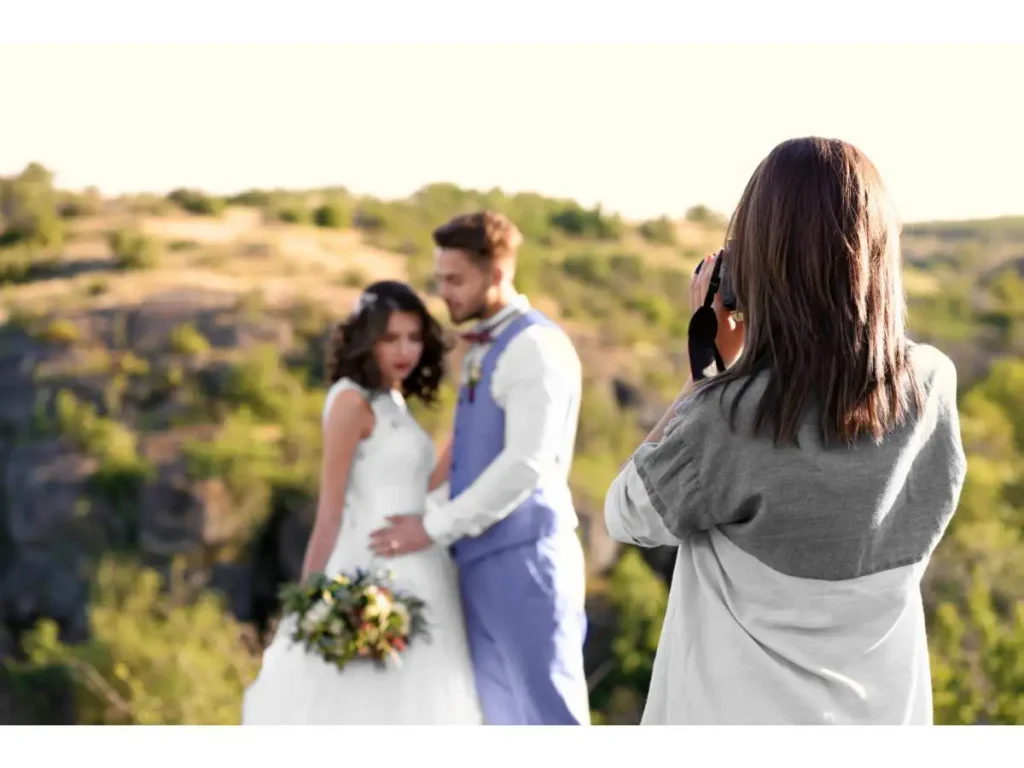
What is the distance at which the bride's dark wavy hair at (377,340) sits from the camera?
4086mm

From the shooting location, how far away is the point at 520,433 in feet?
12.5

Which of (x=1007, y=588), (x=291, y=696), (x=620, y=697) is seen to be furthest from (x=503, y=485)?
(x=1007, y=588)

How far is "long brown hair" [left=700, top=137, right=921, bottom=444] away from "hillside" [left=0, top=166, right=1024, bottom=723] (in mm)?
9320

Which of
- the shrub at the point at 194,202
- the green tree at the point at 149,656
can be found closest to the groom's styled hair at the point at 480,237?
the green tree at the point at 149,656

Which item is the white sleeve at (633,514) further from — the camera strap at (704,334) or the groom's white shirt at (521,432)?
the groom's white shirt at (521,432)

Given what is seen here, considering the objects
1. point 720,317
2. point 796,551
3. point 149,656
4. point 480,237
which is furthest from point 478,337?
point 149,656

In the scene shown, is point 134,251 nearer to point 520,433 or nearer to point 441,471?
point 441,471

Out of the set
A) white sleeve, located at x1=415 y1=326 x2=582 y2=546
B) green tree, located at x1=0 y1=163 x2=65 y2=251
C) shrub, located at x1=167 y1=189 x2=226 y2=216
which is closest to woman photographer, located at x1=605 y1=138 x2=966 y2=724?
white sleeve, located at x1=415 y1=326 x2=582 y2=546

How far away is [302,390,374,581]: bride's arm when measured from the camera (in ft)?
13.3

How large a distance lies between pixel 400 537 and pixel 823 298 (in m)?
2.44

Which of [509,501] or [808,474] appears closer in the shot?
[808,474]

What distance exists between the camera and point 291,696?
386 cm

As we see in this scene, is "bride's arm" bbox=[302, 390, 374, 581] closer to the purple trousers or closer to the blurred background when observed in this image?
the purple trousers

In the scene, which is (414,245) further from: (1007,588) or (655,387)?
(1007,588)
